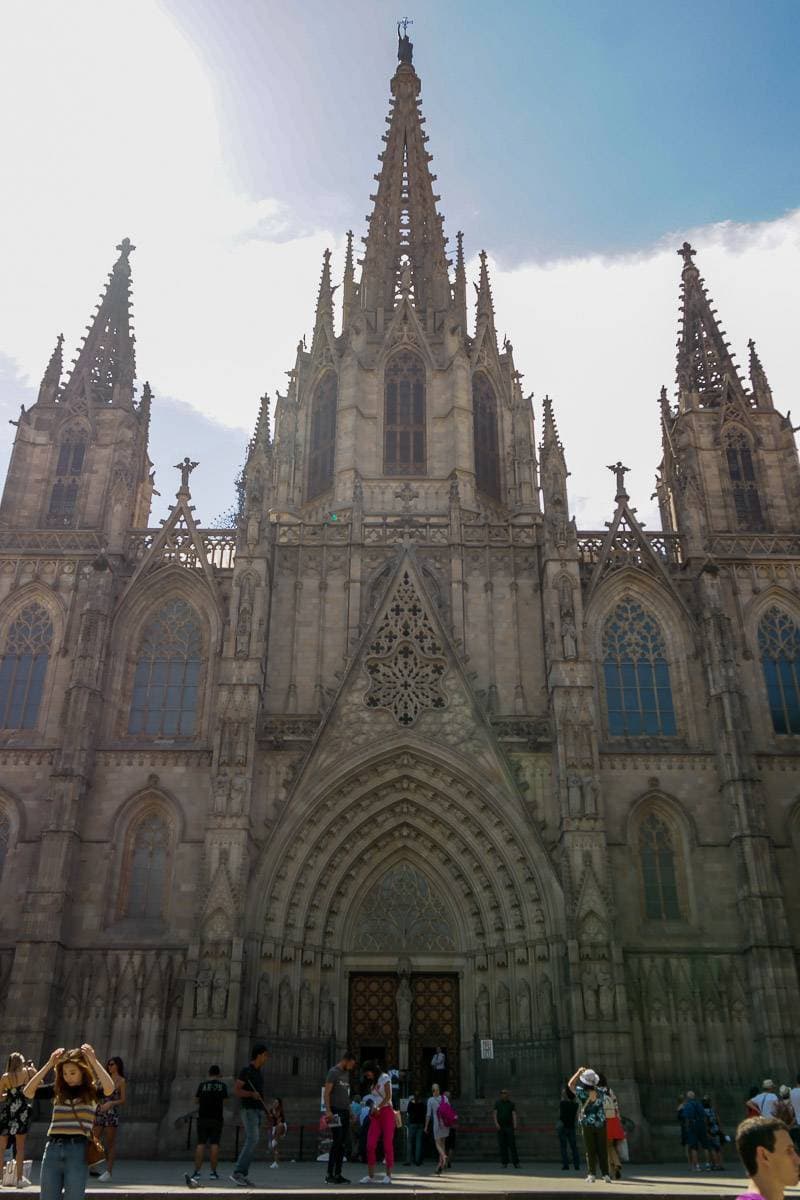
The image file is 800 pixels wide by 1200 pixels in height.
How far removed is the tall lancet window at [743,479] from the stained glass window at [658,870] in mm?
11275

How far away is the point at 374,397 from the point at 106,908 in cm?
2029

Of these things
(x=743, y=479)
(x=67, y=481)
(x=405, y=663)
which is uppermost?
(x=743, y=479)

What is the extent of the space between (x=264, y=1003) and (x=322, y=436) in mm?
20933

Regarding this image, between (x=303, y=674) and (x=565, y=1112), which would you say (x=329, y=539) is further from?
(x=565, y=1112)

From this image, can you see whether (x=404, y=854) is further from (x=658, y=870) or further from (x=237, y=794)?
(x=658, y=870)

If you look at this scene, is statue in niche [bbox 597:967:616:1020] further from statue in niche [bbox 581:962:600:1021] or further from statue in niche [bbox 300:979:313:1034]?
statue in niche [bbox 300:979:313:1034]

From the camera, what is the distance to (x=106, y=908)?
83.9ft

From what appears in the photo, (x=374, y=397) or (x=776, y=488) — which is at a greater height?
(x=374, y=397)

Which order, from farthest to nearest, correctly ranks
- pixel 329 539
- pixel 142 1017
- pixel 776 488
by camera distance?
pixel 776 488, pixel 329 539, pixel 142 1017

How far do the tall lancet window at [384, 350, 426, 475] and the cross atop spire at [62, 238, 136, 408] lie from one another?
930cm

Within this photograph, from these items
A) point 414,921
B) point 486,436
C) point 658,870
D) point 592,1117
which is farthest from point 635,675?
point 592,1117

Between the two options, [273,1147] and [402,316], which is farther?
[402,316]

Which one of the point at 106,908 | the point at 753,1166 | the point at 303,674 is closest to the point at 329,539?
the point at 303,674

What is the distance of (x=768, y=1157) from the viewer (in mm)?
4633
